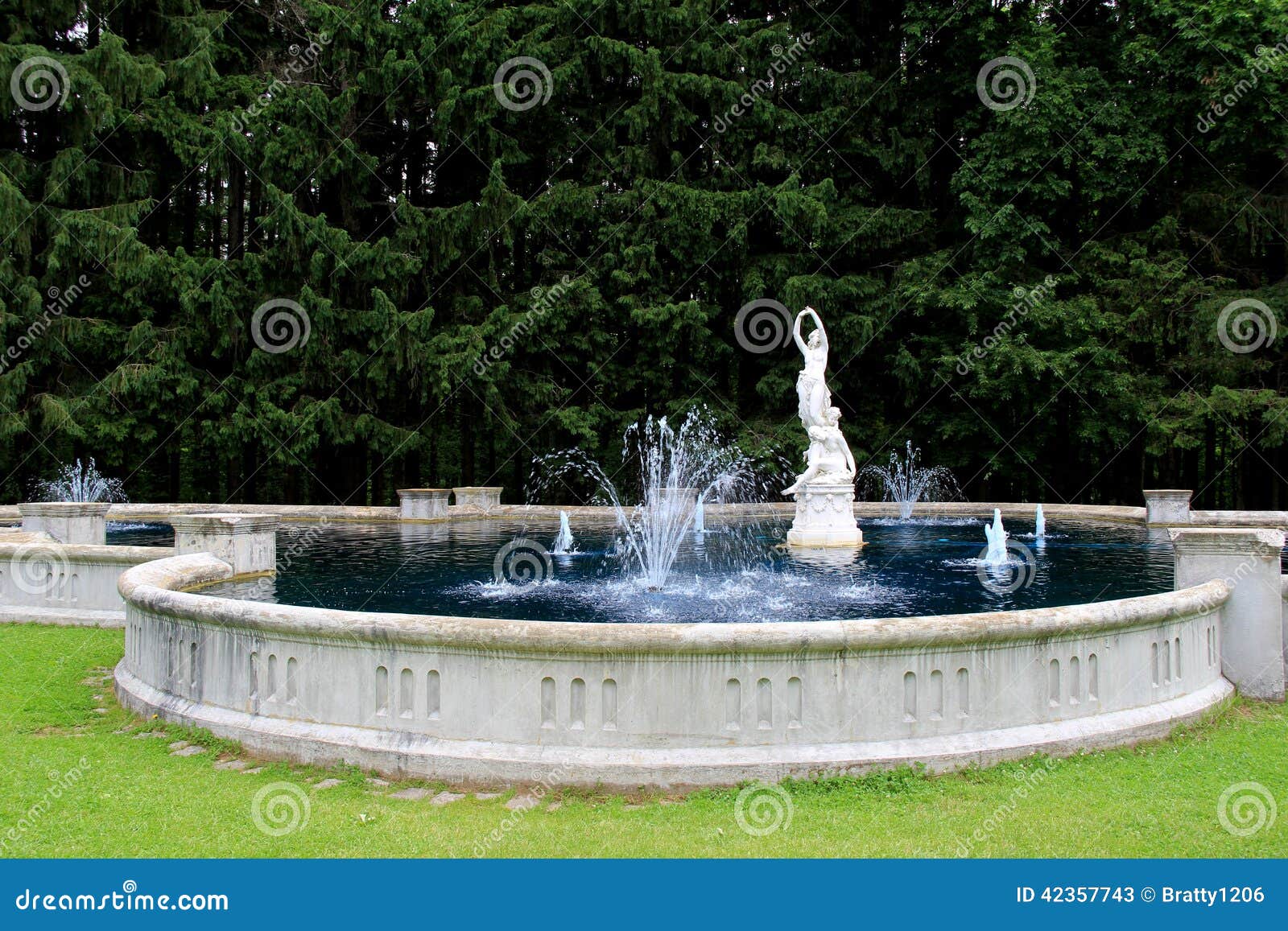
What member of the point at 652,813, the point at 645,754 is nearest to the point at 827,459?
the point at 645,754

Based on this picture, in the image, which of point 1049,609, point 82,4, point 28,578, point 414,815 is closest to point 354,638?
point 414,815

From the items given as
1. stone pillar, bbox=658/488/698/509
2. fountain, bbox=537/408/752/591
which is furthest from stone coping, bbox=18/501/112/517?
fountain, bbox=537/408/752/591

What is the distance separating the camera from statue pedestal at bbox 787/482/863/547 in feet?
48.1

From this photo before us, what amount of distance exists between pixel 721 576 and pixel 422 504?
895 cm

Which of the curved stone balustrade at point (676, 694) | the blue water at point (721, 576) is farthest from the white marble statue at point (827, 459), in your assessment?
the curved stone balustrade at point (676, 694)

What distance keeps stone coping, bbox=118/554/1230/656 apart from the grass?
0.75m

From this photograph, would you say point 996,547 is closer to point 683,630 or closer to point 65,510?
point 683,630

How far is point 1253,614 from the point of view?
23.6 ft

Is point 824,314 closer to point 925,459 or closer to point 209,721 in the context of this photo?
point 925,459

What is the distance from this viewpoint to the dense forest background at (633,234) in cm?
2322

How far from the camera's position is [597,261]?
26.0 metres

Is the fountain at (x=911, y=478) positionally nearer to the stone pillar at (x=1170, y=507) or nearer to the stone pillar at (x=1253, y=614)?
the stone pillar at (x=1170, y=507)

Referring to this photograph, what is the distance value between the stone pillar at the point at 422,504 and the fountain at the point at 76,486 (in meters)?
10.3

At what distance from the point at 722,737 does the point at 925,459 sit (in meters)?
22.6
